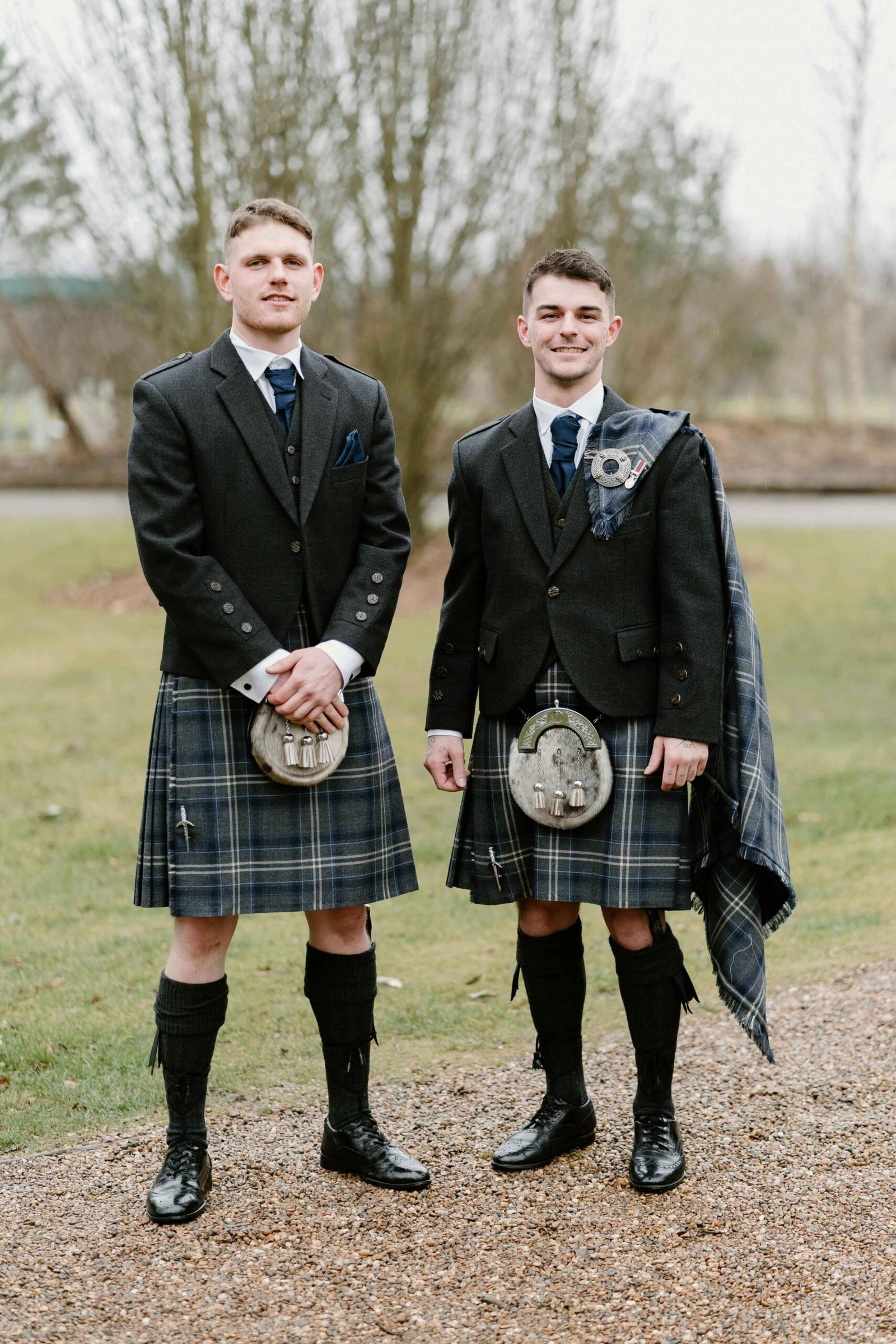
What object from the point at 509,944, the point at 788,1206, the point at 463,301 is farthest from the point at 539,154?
the point at 788,1206

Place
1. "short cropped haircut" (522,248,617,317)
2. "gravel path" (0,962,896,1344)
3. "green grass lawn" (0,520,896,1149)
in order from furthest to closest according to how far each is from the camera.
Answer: "green grass lawn" (0,520,896,1149), "short cropped haircut" (522,248,617,317), "gravel path" (0,962,896,1344)

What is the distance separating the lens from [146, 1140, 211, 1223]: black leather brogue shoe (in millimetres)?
2664

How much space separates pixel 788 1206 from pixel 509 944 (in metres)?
2.14

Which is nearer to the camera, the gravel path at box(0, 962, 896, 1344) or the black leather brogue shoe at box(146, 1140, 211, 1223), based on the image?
the gravel path at box(0, 962, 896, 1344)

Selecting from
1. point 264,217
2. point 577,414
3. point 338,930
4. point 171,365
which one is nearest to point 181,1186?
point 338,930

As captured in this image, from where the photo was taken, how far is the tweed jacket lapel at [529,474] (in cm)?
277

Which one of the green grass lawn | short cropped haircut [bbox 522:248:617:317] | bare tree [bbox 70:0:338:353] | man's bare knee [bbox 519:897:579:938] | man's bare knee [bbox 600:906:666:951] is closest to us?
short cropped haircut [bbox 522:248:617:317]

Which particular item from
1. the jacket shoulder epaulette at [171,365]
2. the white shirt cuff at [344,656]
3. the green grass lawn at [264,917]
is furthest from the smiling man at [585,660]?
the green grass lawn at [264,917]

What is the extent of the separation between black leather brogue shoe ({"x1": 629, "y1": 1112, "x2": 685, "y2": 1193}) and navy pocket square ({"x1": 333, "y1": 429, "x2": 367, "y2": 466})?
4.91 feet

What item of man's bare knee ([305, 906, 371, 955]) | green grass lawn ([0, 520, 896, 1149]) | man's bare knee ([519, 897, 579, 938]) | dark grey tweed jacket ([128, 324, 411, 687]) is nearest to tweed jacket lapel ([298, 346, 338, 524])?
dark grey tweed jacket ([128, 324, 411, 687])

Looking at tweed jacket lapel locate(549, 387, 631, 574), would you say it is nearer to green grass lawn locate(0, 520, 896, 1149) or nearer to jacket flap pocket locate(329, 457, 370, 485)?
jacket flap pocket locate(329, 457, 370, 485)

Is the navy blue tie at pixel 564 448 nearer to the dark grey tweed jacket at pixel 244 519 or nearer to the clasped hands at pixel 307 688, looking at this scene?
the dark grey tweed jacket at pixel 244 519

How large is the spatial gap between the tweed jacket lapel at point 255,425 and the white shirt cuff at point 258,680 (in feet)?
0.94

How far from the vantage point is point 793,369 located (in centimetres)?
3334
